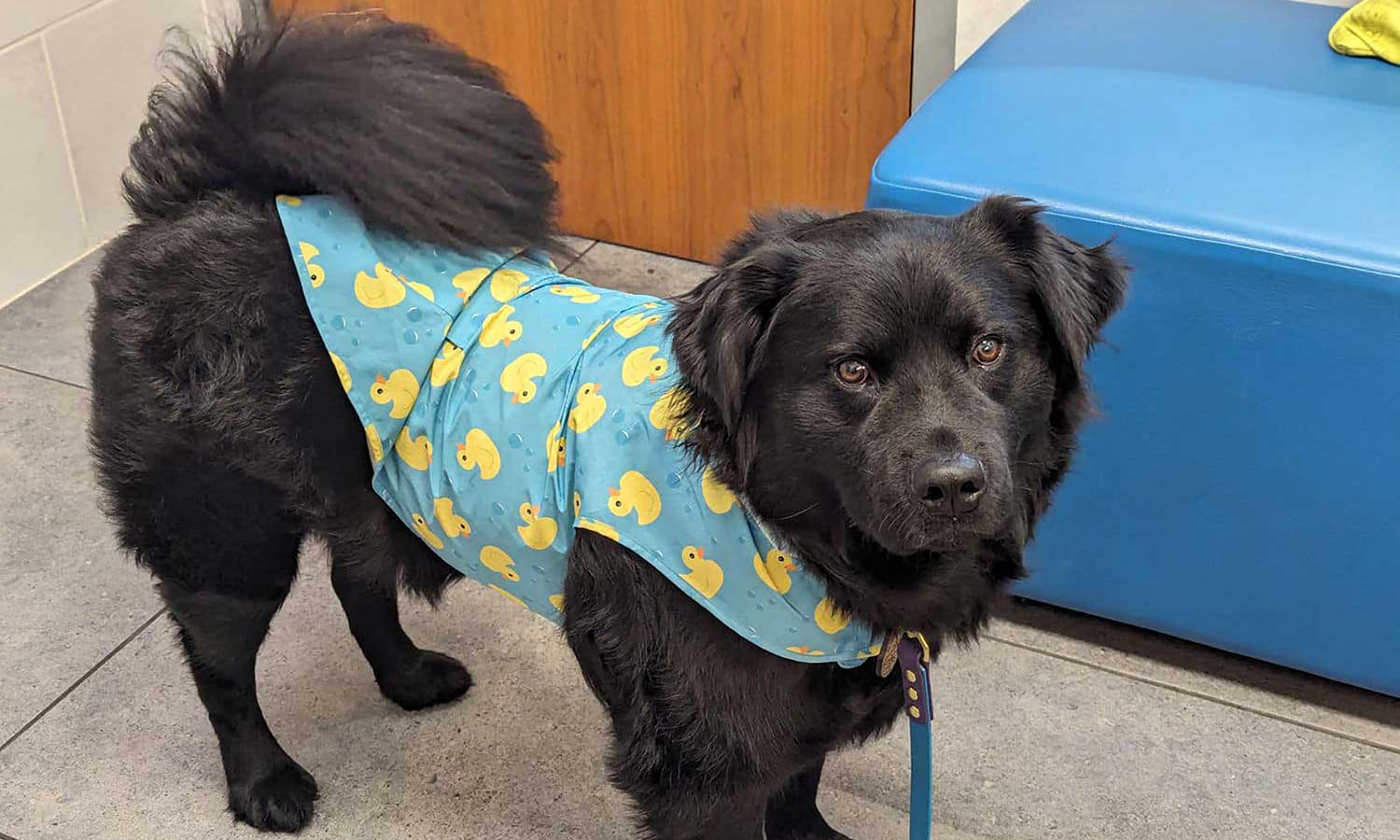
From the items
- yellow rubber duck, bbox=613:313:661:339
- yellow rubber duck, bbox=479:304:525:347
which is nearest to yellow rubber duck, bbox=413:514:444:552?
yellow rubber duck, bbox=479:304:525:347

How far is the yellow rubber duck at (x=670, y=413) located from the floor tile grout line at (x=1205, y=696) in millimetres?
968

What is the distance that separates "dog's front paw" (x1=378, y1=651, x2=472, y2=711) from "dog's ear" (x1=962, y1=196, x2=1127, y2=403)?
1162 mm

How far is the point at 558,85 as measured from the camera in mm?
3197

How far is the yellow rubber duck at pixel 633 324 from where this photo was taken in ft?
5.15

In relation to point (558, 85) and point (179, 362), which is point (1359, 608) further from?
point (558, 85)

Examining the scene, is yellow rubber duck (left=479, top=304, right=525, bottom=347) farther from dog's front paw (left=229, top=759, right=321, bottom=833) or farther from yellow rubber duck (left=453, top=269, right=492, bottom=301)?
dog's front paw (left=229, top=759, right=321, bottom=833)

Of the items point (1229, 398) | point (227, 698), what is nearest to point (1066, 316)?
point (1229, 398)

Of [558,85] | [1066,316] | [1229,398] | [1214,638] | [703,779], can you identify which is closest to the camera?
[1066,316]

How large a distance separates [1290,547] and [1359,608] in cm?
14

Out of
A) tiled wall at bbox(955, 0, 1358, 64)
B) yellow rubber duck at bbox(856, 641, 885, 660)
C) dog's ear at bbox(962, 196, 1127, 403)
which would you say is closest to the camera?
dog's ear at bbox(962, 196, 1127, 403)

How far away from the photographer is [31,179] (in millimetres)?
3064

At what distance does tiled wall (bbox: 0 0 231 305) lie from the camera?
2.99 meters

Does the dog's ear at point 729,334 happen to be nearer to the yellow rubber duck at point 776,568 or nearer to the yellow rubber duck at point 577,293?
the yellow rubber duck at point 776,568

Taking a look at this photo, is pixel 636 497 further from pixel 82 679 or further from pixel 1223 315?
pixel 82 679
